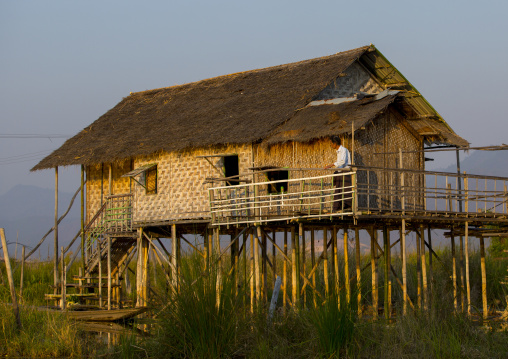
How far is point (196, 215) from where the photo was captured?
18.8m

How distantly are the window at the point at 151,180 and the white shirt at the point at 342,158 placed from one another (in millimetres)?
6256

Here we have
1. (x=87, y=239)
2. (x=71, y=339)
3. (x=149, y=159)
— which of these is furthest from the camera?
(x=87, y=239)

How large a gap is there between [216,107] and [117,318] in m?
6.65

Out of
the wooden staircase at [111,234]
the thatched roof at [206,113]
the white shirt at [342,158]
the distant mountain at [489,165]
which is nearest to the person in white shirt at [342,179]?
the white shirt at [342,158]

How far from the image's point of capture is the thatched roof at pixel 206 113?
18.6 meters

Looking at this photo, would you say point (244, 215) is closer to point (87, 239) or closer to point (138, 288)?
point (138, 288)

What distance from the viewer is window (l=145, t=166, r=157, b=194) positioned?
790 inches

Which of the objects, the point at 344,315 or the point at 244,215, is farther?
the point at 244,215

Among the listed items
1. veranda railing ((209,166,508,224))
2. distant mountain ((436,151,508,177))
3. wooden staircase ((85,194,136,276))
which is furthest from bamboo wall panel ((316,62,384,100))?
distant mountain ((436,151,508,177))

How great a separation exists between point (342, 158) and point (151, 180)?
6.58 m

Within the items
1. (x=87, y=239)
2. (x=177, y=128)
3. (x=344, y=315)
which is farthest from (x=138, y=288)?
(x=344, y=315)

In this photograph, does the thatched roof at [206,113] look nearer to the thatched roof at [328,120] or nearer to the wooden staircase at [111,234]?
the thatched roof at [328,120]

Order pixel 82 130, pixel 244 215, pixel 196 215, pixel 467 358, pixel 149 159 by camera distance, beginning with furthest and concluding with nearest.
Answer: pixel 82 130
pixel 149 159
pixel 196 215
pixel 244 215
pixel 467 358

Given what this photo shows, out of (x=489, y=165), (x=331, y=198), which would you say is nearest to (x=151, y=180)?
(x=331, y=198)
